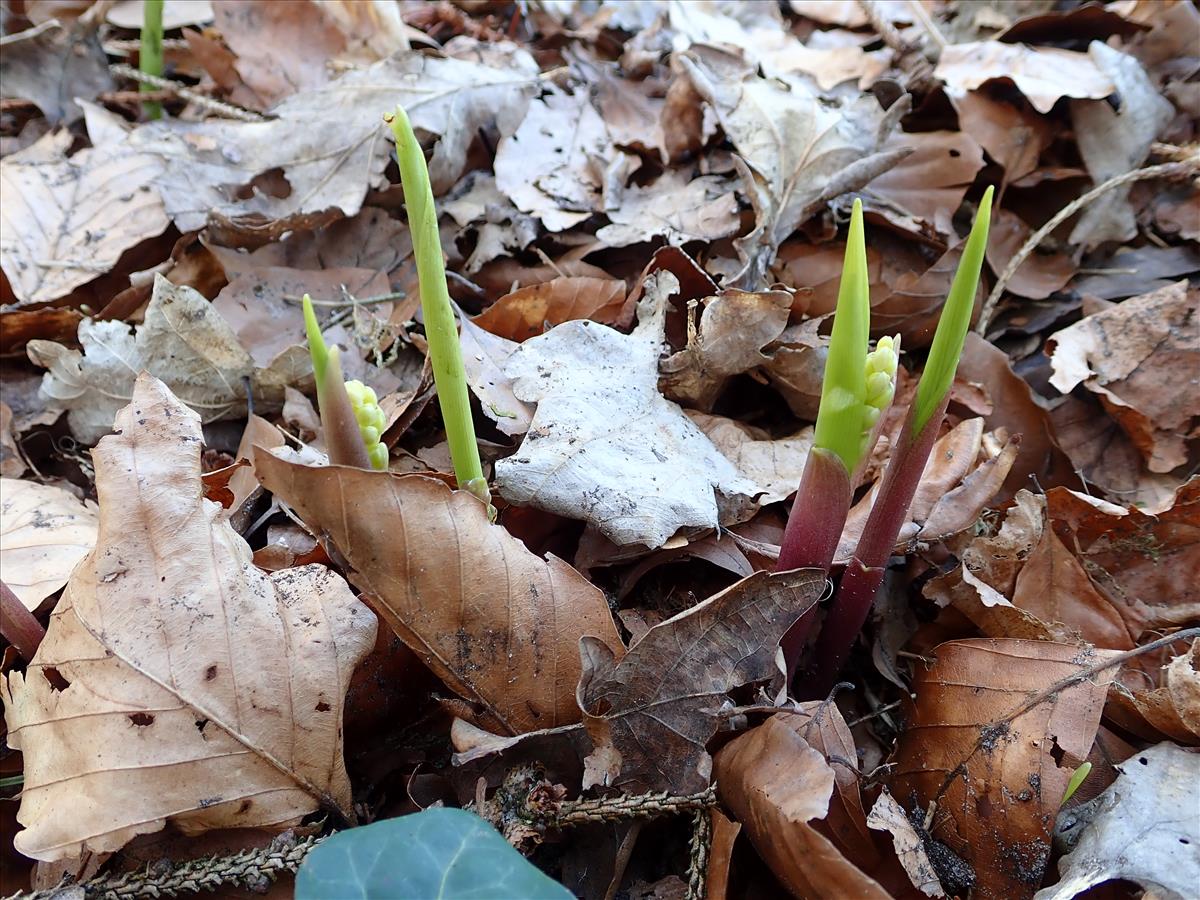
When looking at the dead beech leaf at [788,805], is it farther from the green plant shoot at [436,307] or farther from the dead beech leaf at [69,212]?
the dead beech leaf at [69,212]

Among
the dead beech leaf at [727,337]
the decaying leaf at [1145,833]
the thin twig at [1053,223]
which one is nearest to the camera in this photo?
the decaying leaf at [1145,833]

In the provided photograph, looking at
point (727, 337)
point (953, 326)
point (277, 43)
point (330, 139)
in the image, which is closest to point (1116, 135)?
point (727, 337)

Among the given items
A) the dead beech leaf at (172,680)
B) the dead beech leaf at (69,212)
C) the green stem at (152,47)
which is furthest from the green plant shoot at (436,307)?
the green stem at (152,47)

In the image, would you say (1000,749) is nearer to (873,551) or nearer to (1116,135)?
(873,551)

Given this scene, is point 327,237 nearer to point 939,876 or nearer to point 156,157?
point 156,157

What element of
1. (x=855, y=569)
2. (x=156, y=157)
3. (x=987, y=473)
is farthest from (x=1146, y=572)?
(x=156, y=157)

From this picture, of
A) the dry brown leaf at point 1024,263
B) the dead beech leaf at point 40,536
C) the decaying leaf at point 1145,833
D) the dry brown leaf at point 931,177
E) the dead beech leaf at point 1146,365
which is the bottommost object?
the decaying leaf at point 1145,833

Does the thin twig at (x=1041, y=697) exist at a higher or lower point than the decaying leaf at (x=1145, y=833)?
higher

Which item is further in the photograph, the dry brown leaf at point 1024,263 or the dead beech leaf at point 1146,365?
the dry brown leaf at point 1024,263
